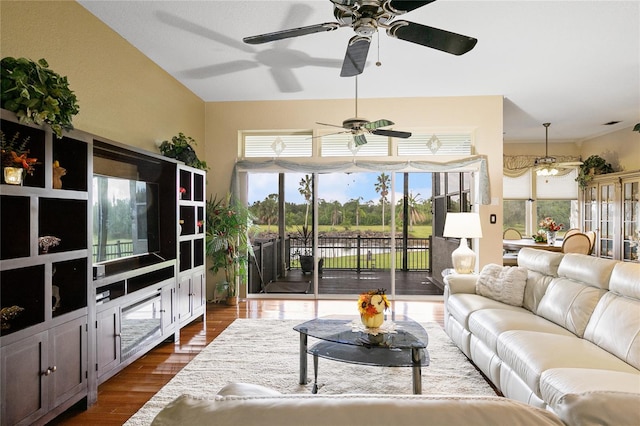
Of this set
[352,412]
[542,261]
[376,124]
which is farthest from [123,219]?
[542,261]

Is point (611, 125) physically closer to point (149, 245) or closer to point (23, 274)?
point (149, 245)

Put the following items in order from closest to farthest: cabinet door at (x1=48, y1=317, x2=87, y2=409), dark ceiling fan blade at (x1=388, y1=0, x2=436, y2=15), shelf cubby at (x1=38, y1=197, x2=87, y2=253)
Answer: dark ceiling fan blade at (x1=388, y1=0, x2=436, y2=15) < cabinet door at (x1=48, y1=317, x2=87, y2=409) < shelf cubby at (x1=38, y1=197, x2=87, y2=253)

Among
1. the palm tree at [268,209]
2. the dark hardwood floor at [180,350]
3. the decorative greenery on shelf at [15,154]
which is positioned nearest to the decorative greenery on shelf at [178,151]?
the palm tree at [268,209]

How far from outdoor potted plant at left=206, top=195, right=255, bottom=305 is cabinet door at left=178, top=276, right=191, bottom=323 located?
107 cm

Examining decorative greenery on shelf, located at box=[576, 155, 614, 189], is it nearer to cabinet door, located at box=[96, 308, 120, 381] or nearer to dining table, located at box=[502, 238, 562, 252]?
dining table, located at box=[502, 238, 562, 252]

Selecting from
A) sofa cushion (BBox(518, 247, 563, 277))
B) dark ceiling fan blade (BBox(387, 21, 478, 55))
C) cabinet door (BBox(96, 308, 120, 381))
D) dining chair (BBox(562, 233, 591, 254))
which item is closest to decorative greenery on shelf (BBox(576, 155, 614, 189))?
dining chair (BBox(562, 233, 591, 254))

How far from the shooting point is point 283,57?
4348 mm

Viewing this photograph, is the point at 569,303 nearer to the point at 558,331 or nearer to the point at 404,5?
the point at 558,331

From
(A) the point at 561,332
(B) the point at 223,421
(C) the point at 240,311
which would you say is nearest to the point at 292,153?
(C) the point at 240,311

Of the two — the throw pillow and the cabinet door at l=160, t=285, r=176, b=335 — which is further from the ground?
the throw pillow

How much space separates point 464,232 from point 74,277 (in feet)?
13.0

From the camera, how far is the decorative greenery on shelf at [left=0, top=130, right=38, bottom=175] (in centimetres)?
212

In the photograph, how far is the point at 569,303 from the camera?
2.89 metres

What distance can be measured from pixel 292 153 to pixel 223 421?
560 centimetres
